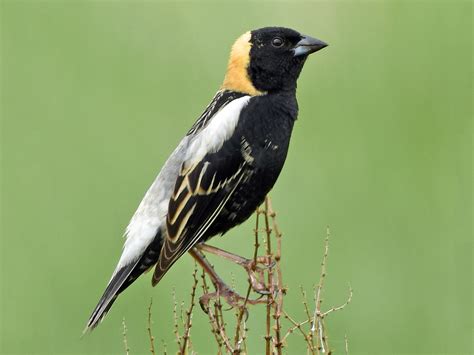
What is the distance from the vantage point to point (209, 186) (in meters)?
3.58

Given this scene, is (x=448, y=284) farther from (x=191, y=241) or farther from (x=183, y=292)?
(x=191, y=241)

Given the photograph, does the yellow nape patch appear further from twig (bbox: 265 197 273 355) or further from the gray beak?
twig (bbox: 265 197 273 355)

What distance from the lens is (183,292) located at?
494 cm

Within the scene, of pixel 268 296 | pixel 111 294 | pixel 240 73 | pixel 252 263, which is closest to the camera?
pixel 268 296

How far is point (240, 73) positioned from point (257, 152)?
14.3 inches

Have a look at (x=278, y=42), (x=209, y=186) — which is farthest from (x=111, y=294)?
(x=278, y=42)

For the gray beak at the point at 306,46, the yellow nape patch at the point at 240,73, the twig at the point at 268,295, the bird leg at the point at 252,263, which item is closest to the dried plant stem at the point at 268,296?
the twig at the point at 268,295

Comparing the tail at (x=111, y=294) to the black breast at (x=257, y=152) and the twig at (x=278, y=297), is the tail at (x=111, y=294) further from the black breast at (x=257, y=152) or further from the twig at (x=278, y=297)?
the twig at (x=278, y=297)

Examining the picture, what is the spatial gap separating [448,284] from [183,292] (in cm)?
132

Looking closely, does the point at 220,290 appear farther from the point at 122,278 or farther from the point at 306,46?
the point at 306,46

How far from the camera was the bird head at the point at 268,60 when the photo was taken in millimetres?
3811

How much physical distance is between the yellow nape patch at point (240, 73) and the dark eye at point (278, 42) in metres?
0.09

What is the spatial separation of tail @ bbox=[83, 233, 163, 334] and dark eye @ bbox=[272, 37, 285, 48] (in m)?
0.83

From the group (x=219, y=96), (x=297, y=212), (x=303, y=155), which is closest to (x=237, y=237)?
(x=297, y=212)
